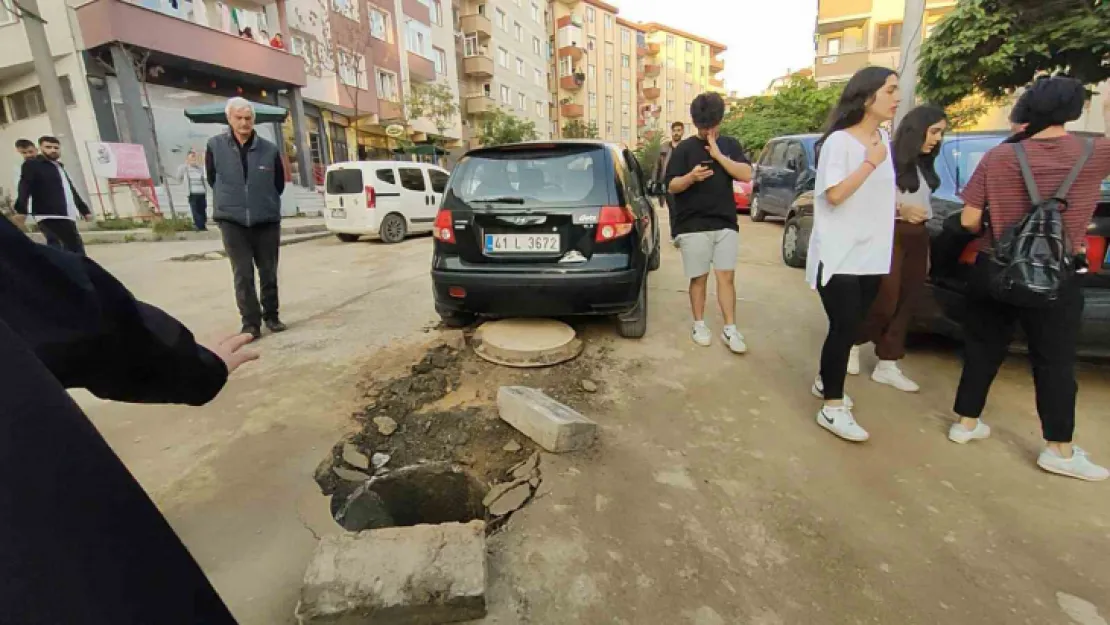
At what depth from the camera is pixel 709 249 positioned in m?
4.02

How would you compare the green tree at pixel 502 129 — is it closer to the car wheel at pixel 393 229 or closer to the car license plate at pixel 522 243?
the car wheel at pixel 393 229

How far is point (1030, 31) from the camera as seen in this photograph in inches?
334

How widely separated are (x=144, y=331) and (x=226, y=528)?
5.50ft

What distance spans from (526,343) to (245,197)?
2.55m

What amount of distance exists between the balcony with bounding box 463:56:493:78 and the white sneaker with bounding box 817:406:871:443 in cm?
3711

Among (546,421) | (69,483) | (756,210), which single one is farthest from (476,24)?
(69,483)

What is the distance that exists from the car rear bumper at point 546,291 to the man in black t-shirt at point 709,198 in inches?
20.2

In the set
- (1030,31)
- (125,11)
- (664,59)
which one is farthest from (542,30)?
(1030,31)

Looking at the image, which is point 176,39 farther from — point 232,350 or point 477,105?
point 477,105

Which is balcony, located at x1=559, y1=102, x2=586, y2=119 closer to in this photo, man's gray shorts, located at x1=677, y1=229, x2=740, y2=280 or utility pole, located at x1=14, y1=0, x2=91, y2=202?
utility pole, located at x1=14, y1=0, x2=91, y2=202

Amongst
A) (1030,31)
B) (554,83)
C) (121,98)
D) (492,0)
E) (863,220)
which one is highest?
(492,0)

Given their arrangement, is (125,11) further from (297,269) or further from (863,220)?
(863,220)

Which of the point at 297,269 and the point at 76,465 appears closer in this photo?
the point at 76,465

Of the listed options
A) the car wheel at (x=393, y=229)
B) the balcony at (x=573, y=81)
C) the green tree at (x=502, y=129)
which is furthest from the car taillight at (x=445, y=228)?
the balcony at (x=573, y=81)
